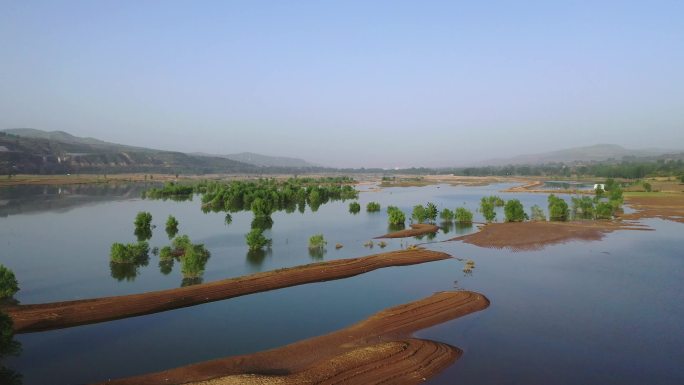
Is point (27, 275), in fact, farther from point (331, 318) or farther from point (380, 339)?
point (380, 339)

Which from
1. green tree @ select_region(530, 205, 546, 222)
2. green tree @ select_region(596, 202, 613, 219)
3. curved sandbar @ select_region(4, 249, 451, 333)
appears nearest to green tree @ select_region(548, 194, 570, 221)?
green tree @ select_region(530, 205, 546, 222)

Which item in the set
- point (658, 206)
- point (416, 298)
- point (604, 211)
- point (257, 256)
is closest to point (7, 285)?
point (257, 256)

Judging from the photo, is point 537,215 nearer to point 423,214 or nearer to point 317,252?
point 423,214

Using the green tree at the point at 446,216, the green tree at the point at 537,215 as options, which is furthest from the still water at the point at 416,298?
the green tree at the point at 446,216

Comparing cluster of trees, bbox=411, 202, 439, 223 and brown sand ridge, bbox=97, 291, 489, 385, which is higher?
cluster of trees, bbox=411, 202, 439, 223

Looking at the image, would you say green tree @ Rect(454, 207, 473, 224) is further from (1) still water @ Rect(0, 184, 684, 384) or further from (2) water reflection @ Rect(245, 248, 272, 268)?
(2) water reflection @ Rect(245, 248, 272, 268)

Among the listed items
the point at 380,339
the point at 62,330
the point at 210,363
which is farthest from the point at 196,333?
the point at 380,339

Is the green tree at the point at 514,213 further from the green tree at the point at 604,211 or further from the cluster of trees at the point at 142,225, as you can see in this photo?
the cluster of trees at the point at 142,225
